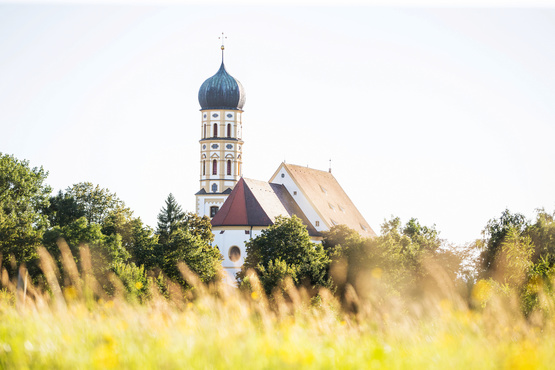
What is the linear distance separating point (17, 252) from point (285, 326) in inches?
1562

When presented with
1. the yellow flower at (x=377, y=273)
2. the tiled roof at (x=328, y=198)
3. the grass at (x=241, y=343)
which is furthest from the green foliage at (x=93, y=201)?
the grass at (x=241, y=343)

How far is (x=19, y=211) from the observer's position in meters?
44.8

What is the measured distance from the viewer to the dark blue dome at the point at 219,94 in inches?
3317

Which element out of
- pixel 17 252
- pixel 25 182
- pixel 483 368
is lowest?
pixel 483 368

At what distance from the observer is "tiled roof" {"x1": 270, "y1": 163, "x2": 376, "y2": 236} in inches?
2601

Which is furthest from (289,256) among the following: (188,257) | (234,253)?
(234,253)

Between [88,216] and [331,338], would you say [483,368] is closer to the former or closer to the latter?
[331,338]

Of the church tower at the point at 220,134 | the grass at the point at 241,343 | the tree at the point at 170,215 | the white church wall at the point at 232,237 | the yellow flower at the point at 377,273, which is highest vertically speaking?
the church tower at the point at 220,134

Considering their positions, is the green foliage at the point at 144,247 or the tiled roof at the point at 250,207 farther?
the tiled roof at the point at 250,207

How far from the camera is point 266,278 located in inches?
1407

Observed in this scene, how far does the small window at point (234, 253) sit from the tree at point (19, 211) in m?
16.4

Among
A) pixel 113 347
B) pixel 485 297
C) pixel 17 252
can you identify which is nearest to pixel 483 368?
pixel 113 347

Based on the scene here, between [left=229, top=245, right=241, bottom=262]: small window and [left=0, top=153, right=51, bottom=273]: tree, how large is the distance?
16433 mm

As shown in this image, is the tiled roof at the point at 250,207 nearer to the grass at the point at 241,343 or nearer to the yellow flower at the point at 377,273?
the yellow flower at the point at 377,273
